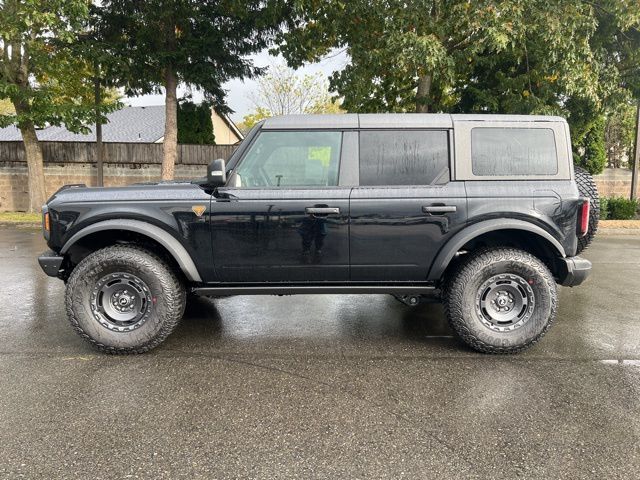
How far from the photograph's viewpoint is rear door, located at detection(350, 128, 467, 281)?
3.64m

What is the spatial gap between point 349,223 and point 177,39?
13.8 m

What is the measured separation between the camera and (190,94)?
55.3ft

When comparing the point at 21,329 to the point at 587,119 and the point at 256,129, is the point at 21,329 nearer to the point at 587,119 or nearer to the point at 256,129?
the point at 256,129

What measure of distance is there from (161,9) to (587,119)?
13.3 meters

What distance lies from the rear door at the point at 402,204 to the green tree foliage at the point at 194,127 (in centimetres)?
1589

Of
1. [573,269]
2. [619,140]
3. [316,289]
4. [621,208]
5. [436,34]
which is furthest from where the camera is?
[619,140]

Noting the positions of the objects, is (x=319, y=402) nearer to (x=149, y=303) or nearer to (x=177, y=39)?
(x=149, y=303)

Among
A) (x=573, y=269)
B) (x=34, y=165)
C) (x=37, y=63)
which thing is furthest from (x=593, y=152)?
(x=34, y=165)

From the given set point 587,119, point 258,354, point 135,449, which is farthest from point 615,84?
point 135,449

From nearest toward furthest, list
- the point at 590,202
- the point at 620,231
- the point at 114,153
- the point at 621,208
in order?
1. the point at 590,202
2. the point at 620,231
3. the point at 621,208
4. the point at 114,153

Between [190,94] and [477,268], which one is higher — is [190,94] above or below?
above

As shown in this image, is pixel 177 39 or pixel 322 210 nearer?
pixel 322 210

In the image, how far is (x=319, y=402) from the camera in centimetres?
295

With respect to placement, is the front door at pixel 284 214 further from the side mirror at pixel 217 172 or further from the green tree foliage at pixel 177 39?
the green tree foliage at pixel 177 39
